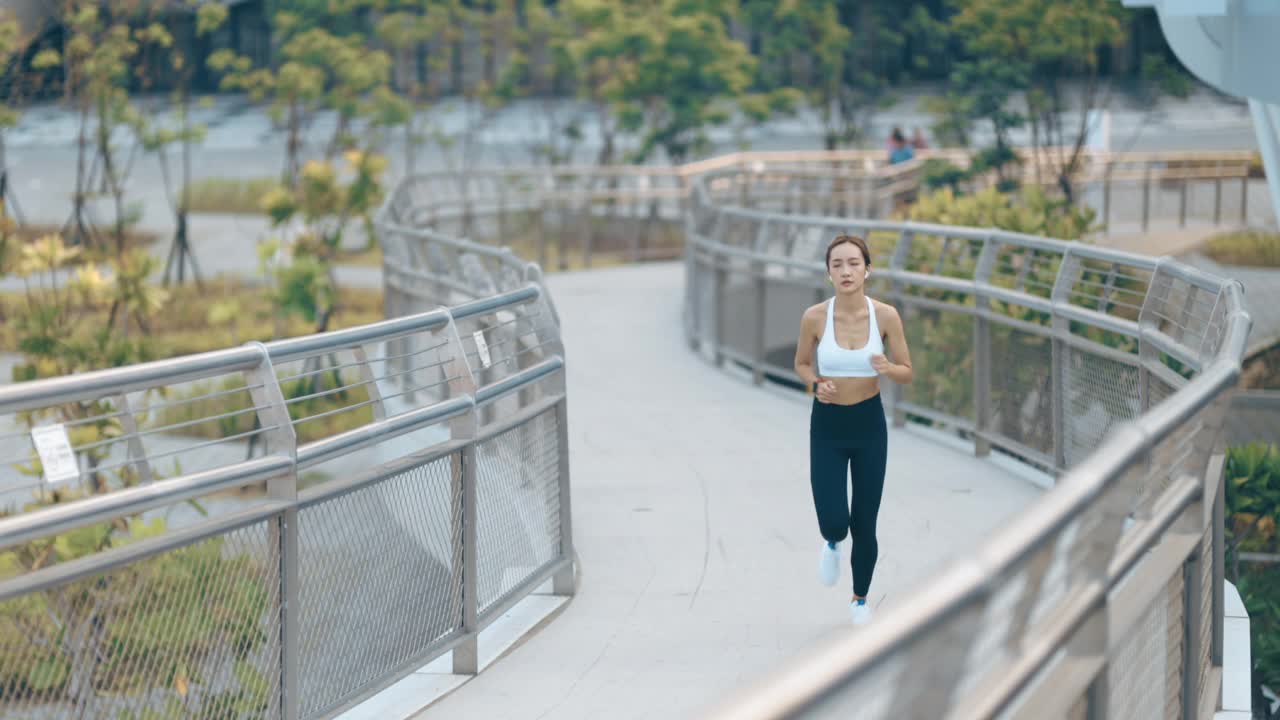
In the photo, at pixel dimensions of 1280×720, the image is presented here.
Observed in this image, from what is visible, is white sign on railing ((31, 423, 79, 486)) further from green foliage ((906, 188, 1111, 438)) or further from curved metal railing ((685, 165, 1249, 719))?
green foliage ((906, 188, 1111, 438))

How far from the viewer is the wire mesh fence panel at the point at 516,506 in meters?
6.71

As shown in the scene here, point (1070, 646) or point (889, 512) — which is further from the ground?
point (1070, 646)

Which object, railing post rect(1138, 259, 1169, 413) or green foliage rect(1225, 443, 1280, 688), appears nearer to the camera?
railing post rect(1138, 259, 1169, 413)

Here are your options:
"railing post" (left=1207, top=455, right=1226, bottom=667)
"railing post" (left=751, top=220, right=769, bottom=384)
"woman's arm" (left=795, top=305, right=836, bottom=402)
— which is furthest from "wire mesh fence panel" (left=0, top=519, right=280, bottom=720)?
"railing post" (left=751, top=220, right=769, bottom=384)

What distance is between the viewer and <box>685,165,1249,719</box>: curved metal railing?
255 centimetres

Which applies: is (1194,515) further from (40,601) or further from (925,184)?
(925,184)

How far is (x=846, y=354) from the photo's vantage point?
6.43m

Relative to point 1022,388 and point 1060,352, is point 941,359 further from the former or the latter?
point 1060,352

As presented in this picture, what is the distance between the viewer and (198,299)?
29969mm

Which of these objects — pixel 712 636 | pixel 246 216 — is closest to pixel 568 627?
pixel 712 636

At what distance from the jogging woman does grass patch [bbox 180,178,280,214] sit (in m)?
38.1

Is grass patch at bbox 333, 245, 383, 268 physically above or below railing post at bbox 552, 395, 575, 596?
below

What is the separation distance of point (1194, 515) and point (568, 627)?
316 cm

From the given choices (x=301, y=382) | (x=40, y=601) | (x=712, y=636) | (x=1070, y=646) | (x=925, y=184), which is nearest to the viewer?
(x=1070, y=646)
